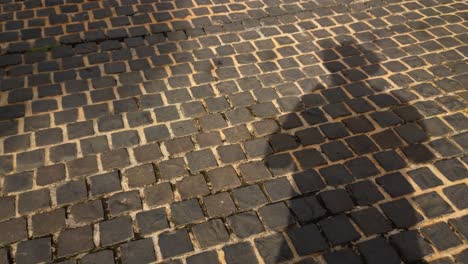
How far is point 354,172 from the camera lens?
10.8ft

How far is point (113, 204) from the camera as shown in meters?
2.98

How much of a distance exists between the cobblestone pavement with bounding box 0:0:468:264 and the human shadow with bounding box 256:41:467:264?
0.01 m

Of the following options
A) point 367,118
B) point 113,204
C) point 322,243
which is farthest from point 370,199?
point 113,204

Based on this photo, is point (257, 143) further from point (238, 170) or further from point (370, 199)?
point (370, 199)

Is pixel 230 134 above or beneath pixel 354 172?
beneath

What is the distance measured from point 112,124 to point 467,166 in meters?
3.37

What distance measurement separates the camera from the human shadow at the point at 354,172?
2.78 metres

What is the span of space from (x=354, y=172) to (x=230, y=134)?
1.20 metres

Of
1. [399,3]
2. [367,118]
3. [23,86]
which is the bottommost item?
[23,86]

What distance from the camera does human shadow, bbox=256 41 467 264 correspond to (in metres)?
2.78

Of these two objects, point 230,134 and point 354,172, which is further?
point 230,134

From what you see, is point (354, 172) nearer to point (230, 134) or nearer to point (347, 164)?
point (347, 164)

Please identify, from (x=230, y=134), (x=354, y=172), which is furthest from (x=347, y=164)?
(x=230, y=134)

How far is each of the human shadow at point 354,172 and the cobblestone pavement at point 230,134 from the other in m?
0.01
